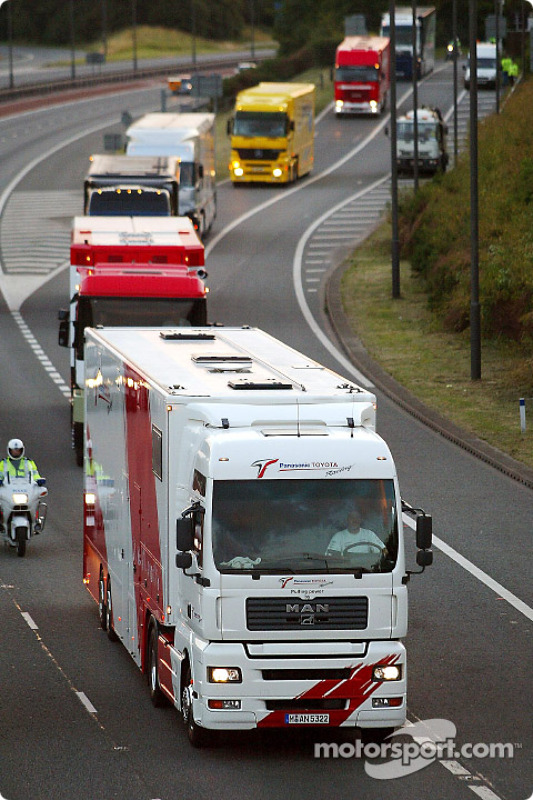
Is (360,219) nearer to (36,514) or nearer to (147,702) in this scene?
(36,514)

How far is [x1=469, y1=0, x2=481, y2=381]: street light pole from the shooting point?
107 feet

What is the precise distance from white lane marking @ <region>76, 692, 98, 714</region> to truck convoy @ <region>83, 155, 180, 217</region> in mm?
27916

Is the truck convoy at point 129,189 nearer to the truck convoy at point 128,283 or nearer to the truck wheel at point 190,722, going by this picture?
the truck convoy at point 128,283

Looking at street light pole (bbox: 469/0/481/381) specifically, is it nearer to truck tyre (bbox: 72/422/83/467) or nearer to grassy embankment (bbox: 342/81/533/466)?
grassy embankment (bbox: 342/81/533/466)

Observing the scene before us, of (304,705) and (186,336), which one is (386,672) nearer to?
(304,705)

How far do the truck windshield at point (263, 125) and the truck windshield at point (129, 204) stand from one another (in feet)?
85.1

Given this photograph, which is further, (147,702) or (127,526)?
(127,526)

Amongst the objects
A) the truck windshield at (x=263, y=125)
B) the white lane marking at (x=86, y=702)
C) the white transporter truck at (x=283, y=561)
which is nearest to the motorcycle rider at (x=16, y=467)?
Answer: the white lane marking at (x=86, y=702)

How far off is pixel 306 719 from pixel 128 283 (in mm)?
14459

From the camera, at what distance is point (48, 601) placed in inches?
755

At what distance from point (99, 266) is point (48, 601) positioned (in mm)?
9459

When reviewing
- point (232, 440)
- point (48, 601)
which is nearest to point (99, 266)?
point (48, 601)

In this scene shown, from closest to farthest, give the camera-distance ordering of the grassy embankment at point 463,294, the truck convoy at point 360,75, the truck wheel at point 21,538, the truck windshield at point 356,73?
the truck wheel at point 21,538 < the grassy embankment at point 463,294 < the truck convoy at point 360,75 < the truck windshield at point 356,73

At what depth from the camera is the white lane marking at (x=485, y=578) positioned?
1861 cm
